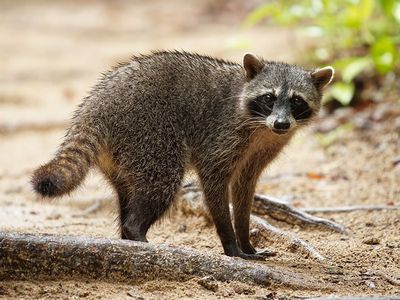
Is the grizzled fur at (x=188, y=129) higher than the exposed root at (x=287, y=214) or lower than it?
higher

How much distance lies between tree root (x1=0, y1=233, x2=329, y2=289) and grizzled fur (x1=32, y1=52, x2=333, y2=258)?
1.94 ft

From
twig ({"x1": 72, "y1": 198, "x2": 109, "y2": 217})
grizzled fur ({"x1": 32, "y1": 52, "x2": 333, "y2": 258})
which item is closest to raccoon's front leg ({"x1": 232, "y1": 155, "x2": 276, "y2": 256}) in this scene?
grizzled fur ({"x1": 32, "y1": 52, "x2": 333, "y2": 258})

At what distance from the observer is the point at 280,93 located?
5.79 meters

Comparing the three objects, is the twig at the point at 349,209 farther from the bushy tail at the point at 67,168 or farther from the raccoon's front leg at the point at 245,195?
the bushy tail at the point at 67,168

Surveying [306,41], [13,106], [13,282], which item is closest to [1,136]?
[13,106]

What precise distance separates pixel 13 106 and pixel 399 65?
21.8ft

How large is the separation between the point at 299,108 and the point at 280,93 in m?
0.24

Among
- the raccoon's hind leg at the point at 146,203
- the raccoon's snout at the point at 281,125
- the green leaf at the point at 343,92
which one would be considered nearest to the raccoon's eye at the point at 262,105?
Answer: the raccoon's snout at the point at 281,125

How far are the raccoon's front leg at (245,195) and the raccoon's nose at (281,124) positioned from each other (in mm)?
591

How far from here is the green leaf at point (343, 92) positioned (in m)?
9.84

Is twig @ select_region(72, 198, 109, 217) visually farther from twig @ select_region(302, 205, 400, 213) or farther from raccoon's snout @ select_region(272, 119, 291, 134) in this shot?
raccoon's snout @ select_region(272, 119, 291, 134)

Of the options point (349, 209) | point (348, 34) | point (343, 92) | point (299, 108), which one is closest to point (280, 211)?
point (349, 209)

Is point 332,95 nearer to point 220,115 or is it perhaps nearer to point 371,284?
point 220,115

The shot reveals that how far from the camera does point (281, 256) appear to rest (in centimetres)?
573
